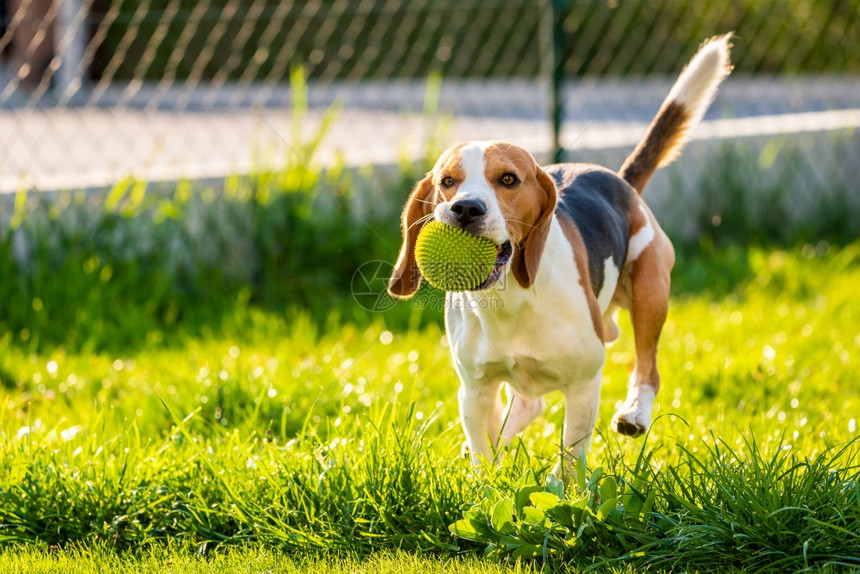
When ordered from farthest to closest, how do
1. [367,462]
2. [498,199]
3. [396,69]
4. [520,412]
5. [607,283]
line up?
[396,69]
[520,412]
[607,283]
[367,462]
[498,199]

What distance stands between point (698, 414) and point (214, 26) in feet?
34.1

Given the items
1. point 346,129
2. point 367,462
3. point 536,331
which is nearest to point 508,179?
point 536,331

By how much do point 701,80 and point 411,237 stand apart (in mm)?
1464

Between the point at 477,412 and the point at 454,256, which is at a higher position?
the point at 454,256

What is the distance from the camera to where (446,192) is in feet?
10.7

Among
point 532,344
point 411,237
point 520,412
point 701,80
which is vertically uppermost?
point 701,80

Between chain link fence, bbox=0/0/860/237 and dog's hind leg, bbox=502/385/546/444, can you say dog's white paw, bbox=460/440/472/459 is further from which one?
chain link fence, bbox=0/0/860/237

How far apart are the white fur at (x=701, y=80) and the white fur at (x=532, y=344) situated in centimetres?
107

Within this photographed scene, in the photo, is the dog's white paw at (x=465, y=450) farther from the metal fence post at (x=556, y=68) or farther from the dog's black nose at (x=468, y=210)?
the metal fence post at (x=556, y=68)

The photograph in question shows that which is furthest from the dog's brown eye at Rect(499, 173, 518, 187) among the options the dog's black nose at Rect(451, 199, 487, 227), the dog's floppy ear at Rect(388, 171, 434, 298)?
the dog's floppy ear at Rect(388, 171, 434, 298)

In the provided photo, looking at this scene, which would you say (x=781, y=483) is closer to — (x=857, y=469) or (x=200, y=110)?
(x=857, y=469)

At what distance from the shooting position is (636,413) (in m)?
3.68

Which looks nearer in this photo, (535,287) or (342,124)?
(535,287)

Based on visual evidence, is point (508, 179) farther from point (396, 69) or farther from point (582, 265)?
point (396, 69)
